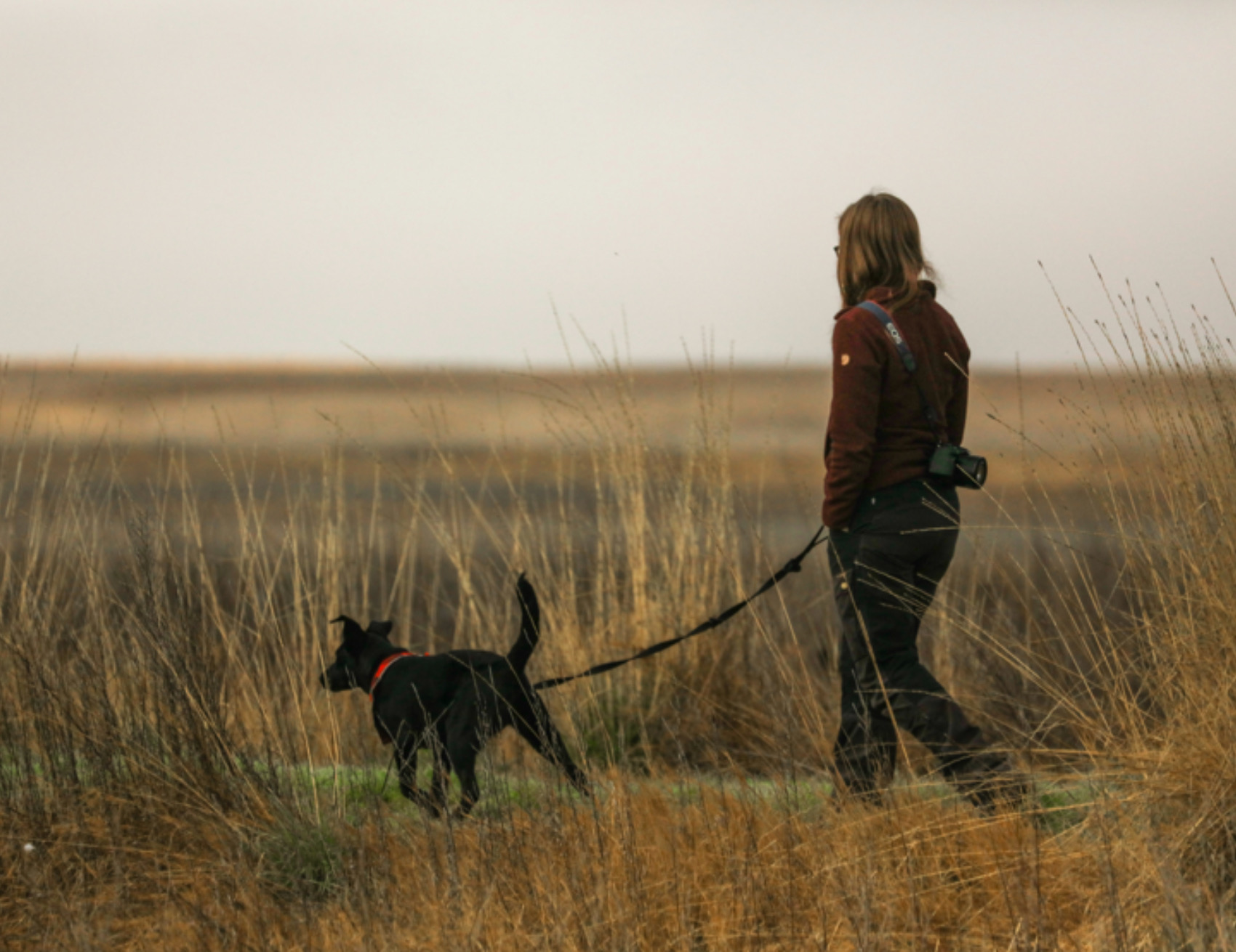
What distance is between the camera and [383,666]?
3.46 m

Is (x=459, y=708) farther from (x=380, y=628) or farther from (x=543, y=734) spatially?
(x=380, y=628)

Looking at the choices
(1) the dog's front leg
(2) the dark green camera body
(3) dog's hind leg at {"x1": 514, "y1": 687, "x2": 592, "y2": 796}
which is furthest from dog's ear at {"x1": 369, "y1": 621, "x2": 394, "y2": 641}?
(2) the dark green camera body

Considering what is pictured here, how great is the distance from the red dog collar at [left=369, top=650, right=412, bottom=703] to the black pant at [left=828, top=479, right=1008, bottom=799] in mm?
1278

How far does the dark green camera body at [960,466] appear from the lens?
10.6 ft

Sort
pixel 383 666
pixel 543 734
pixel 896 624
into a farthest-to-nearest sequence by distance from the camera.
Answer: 1. pixel 383 666
2. pixel 896 624
3. pixel 543 734

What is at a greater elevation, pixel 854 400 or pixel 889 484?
pixel 854 400

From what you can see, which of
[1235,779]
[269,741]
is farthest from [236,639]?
[1235,779]

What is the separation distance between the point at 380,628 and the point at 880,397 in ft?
5.29

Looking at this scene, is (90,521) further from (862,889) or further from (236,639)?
(862,889)

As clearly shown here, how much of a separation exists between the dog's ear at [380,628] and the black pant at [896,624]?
1337 mm

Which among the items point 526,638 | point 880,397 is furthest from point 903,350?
point 526,638

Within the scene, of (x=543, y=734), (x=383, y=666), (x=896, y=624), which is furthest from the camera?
(x=383, y=666)

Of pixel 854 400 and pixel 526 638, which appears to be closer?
pixel 854 400

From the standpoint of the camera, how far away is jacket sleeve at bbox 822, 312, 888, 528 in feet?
→ 10.4
